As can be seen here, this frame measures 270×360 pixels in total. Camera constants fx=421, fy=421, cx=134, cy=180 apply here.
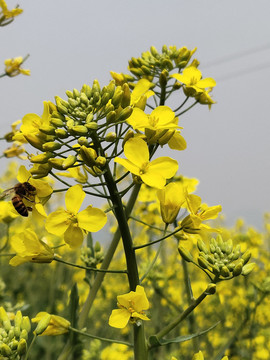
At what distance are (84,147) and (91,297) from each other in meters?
0.85

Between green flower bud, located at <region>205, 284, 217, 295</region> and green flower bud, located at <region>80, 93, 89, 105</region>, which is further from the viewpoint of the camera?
green flower bud, located at <region>80, 93, 89, 105</region>

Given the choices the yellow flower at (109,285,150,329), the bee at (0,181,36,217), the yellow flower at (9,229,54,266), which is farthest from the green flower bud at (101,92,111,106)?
the yellow flower at (109,285,150,329)

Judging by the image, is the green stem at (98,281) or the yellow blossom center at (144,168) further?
the green stem at (98,281)

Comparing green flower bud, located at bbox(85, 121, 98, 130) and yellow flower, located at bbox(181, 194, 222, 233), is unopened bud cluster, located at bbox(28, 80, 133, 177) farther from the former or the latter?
yellow flower, located at bbox(181, 194, 222, 233)

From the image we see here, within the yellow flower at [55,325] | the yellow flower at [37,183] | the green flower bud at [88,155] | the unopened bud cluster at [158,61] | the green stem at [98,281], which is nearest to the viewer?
the green flower bud at [88,155]

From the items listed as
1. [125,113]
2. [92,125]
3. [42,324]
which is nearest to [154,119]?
[125,113]

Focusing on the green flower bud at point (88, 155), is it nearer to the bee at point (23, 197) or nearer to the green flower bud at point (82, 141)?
the green flower bud at point (82, 141)

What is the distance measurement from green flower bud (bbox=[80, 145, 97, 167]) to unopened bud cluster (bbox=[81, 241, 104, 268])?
89cm

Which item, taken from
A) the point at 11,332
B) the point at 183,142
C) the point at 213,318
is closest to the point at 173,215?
the point at 183,142

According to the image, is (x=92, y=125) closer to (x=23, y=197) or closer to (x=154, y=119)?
(x=154, y=119)

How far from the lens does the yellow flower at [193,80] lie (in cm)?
177

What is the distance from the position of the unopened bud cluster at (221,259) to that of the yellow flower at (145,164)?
30 centimetres

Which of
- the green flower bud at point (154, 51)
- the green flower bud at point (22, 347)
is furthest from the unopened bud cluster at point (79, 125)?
the green flower bud at point (154, 51)

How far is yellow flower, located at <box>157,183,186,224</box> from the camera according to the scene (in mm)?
1302
